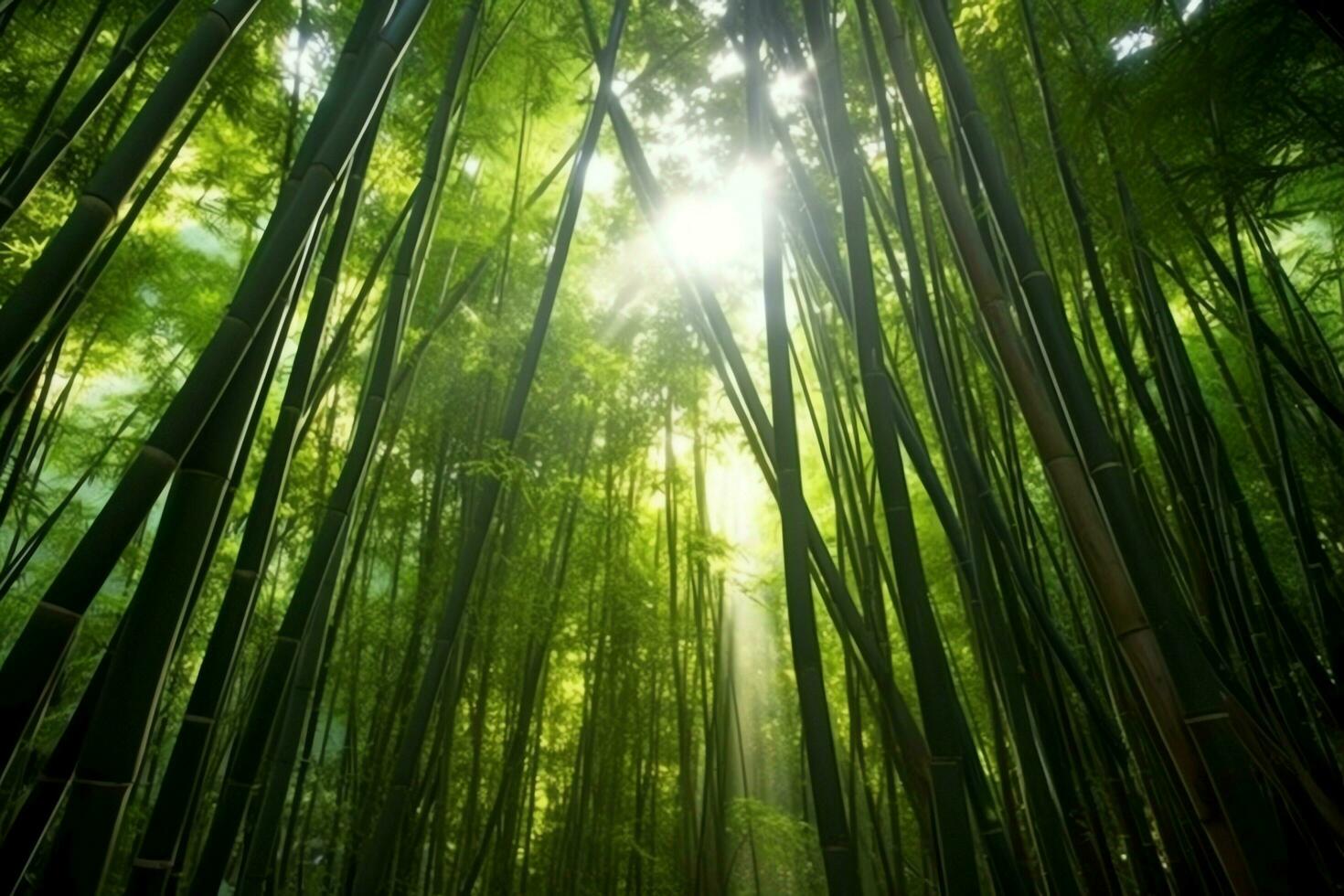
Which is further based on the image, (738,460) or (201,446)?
(738,460)

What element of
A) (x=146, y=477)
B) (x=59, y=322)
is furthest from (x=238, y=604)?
(x=59, y=322)

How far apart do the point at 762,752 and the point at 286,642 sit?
197 inches

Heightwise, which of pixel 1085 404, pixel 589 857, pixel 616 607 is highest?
pixel 616 607

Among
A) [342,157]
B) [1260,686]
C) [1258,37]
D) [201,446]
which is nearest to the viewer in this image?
[201,446]

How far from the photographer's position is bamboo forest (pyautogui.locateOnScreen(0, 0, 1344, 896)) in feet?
2.90

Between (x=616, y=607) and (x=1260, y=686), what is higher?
(x=616, y=607)

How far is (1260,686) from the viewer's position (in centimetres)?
153

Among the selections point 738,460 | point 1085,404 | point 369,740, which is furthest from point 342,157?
point 738,460

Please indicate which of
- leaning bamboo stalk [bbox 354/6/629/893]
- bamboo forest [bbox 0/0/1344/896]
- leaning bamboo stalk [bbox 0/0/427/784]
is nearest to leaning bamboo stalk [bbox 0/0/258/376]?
bamboo forest [bbox 0/0/1344/896]

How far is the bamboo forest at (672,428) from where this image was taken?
0.88 meters

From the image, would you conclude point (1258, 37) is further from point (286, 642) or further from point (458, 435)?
point (458, 435)

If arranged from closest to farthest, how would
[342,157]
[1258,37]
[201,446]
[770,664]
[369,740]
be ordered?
[201,446] < [342,157] < [1258,37] < [369,740] < [770,664]

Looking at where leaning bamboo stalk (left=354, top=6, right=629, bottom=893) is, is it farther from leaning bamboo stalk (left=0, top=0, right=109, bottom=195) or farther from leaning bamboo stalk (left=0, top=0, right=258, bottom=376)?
leaning bamboo stalk (left=0, top=0, right=109, bottom=195)

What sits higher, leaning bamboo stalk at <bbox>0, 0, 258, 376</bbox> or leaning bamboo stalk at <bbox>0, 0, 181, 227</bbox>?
leaning bamboo stalk at <bbox>0, 0, 181, 227</bbox>
